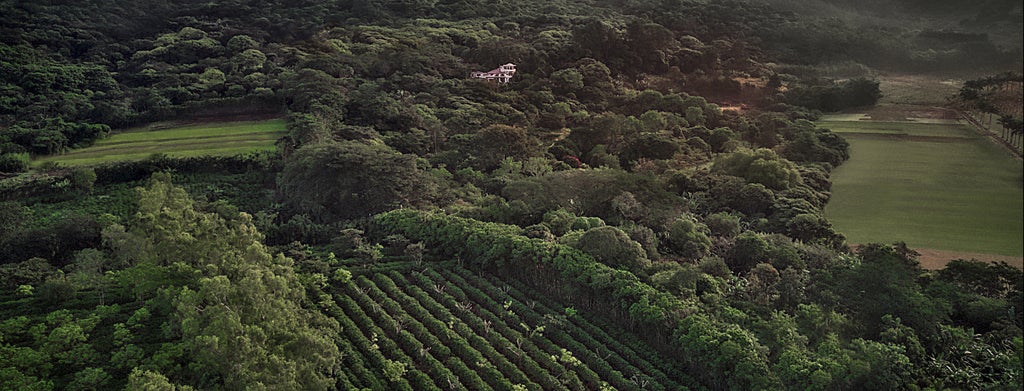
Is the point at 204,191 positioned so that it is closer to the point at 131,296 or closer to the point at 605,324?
the point at 131,296

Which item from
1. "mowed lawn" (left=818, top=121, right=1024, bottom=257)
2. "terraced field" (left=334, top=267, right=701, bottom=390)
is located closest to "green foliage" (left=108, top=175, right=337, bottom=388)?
"terraced field" (left=334, top=267, right=701, bottom=390)

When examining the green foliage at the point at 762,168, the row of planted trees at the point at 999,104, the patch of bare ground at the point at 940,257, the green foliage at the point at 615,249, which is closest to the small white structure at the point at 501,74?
the green foliage at the point at 762,168

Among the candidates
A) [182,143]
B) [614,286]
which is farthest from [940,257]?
[182,143]

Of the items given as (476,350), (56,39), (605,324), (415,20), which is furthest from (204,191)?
(415,20)

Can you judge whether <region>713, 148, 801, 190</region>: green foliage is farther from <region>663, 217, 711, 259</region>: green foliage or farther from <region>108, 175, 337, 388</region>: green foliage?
<region>108, 175, 337, 388</region>: green foliage

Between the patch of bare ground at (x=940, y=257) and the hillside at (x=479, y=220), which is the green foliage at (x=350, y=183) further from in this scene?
the patch of bare ground at (x=940, y=257)

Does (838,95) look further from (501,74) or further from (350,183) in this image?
(501,74)
